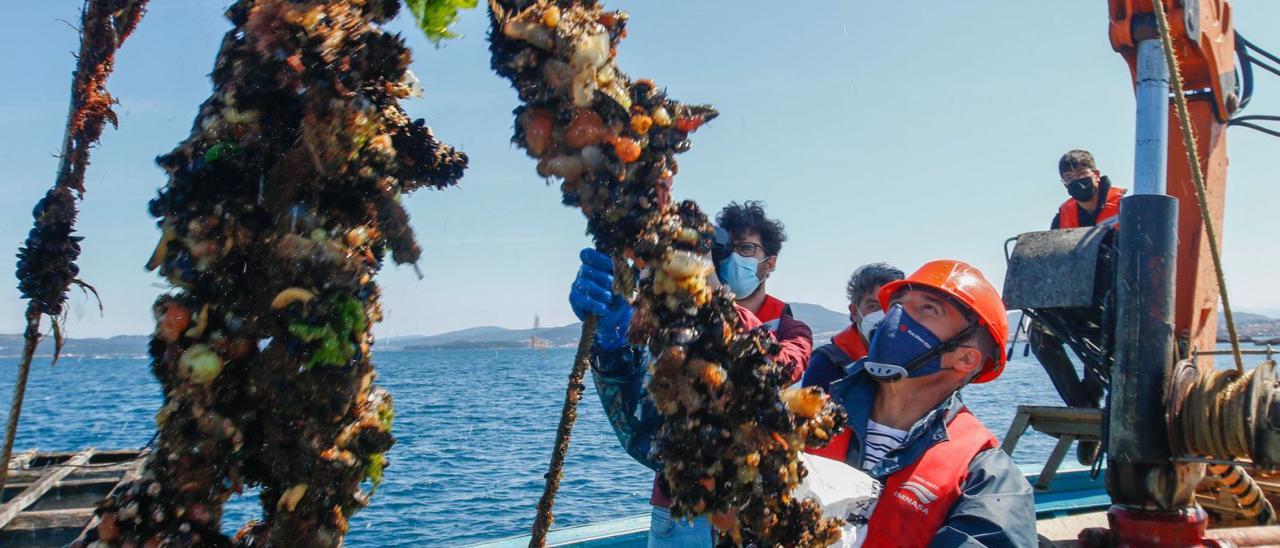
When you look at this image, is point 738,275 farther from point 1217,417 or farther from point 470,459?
point 470,459

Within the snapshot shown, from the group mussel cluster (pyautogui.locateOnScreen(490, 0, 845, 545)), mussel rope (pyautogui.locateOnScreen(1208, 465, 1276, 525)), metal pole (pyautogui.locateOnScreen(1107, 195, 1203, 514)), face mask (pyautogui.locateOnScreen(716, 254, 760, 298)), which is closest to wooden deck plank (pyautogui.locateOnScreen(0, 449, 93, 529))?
face mask (pyautogui.locateOnScreen(716, 254, 760, 298))

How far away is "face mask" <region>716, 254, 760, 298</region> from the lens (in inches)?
118

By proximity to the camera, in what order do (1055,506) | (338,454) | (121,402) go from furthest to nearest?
(121,402)
(1055,506)
(338,454)

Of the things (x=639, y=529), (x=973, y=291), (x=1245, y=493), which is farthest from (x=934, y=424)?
(x=639, y=529)

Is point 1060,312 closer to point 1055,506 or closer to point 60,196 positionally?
point 1055,506

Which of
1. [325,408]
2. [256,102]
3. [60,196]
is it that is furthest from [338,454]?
[60,196]

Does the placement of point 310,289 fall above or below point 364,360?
above

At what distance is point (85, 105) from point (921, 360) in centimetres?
234

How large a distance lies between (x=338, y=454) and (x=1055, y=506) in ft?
21.6

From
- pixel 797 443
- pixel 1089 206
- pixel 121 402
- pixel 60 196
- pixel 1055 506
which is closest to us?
pixel 797 443

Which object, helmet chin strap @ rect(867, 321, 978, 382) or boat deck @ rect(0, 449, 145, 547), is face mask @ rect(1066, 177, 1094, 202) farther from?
boat deck @ rect(0, 449, 145, 547)

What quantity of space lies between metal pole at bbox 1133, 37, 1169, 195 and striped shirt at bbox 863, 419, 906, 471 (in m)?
1.99

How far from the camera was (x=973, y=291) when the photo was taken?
2.72 m

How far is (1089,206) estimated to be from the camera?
18.8 ft
